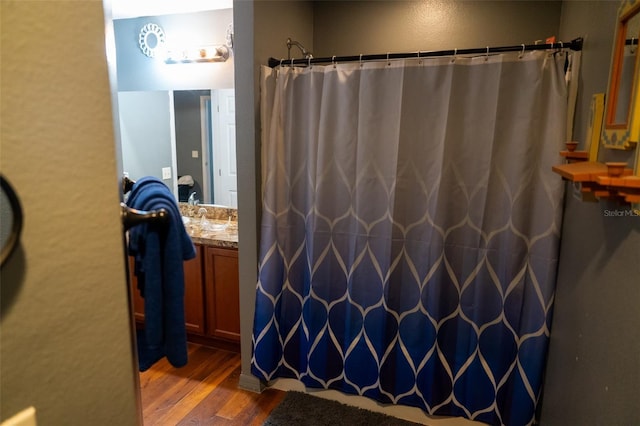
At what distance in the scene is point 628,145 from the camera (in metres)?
1.00

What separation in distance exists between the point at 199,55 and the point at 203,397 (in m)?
2.31

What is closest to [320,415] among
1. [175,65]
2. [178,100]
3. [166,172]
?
[166,172]

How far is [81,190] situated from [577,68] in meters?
1.82

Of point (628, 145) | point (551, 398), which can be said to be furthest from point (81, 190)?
point (551, 398)

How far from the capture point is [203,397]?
2.39 meters

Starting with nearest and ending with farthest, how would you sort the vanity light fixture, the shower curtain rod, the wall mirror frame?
1. the wall mirror frame
2. the shower curtain rod
3. the vanity light fixture

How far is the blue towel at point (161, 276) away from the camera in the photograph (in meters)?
0.81

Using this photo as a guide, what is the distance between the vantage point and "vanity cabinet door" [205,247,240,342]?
2.67 m

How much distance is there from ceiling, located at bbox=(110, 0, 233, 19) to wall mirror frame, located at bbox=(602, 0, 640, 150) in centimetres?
234

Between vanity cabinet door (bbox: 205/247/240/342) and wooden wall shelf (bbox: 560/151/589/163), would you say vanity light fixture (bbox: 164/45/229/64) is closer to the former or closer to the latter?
vanity cabinet door (bbox: 205/247/240/342)

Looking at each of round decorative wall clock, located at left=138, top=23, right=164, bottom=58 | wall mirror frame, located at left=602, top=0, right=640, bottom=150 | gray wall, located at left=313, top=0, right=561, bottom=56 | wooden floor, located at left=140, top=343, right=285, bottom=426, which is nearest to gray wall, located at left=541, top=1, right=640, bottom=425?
wall mirror frame, located at left=602, top=0, right=640, bottom=150

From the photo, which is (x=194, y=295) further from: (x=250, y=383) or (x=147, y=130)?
(x=147, y=130)

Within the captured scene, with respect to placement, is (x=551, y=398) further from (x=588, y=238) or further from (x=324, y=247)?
(x=324, y=247)

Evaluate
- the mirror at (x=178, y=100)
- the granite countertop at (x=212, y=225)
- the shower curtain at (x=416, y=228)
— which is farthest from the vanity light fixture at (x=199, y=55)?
the granite countertop at (x=212, y=225)
